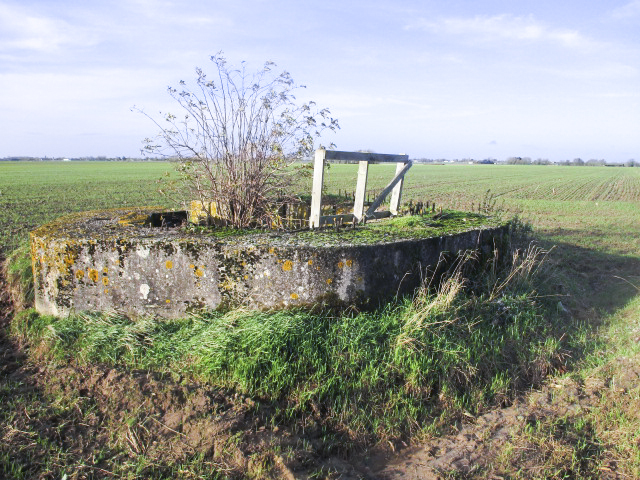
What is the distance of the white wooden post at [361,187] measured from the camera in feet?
20.1

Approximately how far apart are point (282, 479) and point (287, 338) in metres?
1.28

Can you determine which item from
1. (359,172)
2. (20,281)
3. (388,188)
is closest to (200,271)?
(359,172)

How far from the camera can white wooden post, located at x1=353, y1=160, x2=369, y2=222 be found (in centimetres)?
612

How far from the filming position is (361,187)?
6328 mm

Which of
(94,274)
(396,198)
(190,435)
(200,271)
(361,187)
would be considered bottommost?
(190,435)

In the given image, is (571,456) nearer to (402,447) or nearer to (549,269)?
(402,447)

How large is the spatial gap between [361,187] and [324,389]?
319 cm

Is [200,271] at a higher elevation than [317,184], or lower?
lower

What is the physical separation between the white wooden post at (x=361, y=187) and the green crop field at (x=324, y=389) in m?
1.91

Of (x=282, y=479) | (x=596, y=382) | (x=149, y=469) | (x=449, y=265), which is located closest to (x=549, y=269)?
(x=449, y=265)

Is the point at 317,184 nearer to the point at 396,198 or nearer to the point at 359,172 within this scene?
the point at 359,172

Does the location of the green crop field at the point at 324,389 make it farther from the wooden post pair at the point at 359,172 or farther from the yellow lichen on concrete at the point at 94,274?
the wooden post pair at the point at 359,172

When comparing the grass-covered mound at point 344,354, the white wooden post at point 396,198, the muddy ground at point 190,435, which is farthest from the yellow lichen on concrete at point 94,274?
the white wooden post at point 396,198

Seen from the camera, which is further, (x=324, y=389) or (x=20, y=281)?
(x=20, y=281)
